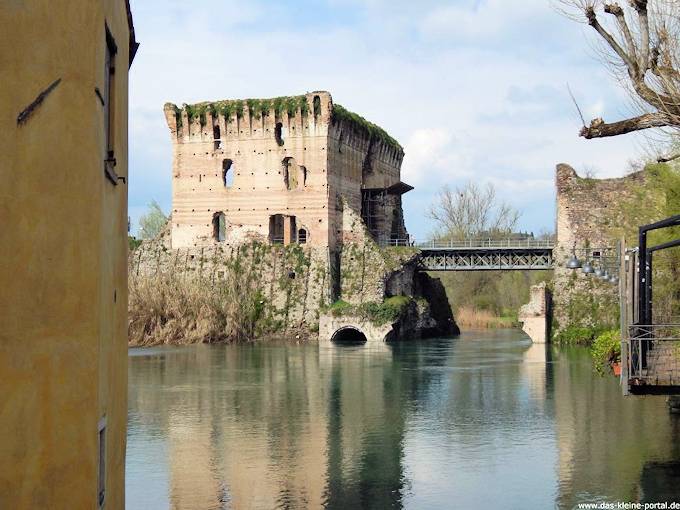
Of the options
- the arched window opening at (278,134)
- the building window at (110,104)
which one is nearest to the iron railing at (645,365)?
the building window at (110,104)

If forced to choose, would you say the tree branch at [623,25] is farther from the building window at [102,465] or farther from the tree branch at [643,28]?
the building window at [102,465]

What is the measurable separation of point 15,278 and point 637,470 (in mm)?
10123

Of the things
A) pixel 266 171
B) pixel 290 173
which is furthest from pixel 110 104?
pixel 290 173

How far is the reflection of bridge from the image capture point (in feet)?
148

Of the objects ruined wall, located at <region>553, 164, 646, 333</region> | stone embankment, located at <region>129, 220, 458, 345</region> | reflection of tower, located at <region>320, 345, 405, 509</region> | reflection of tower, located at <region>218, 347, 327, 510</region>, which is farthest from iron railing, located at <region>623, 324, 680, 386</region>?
stone embankment, located at <region>129, 220, 458, 345</region>

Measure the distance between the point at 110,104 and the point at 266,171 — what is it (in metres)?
40.2

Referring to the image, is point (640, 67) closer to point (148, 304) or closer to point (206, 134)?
point (148, 304)

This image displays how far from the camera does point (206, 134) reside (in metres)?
48.1

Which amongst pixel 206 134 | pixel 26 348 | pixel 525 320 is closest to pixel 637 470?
pixel 26 348

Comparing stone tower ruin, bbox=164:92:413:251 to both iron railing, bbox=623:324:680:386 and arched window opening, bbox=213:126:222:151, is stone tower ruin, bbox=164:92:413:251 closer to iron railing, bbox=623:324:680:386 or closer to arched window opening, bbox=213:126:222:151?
arched window opening, bbox=213:126:222:151

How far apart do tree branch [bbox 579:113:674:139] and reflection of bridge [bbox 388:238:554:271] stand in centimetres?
3499

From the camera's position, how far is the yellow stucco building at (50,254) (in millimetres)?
5105

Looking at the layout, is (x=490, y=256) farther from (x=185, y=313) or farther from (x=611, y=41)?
(x=611, y=41)

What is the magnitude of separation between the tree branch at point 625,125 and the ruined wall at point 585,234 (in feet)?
107
